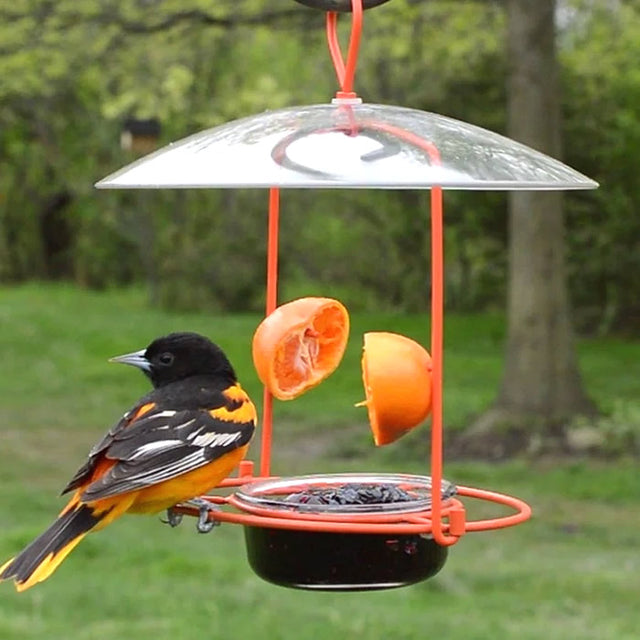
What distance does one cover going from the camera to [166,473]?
3.61m

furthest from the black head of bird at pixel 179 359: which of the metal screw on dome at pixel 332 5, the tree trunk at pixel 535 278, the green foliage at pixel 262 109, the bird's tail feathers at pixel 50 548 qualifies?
the green foliage at pixel 262 109

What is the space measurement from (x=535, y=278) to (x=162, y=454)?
8232mm

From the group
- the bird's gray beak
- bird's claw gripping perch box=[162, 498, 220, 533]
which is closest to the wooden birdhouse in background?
the bird's gray beak

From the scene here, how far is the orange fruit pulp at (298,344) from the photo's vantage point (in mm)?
3832

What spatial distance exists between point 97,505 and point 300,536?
505 mm

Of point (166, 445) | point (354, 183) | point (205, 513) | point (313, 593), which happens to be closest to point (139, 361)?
point (166, 445)

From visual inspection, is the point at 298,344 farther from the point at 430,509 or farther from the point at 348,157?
the point at 348,157

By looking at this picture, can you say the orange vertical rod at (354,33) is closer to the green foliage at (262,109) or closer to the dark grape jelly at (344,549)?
the dark grape jelly at (344,549)

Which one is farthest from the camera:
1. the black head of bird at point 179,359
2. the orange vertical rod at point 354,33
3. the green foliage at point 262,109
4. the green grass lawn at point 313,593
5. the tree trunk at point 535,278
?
the green foliage at point 262,109

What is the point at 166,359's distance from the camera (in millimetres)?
4023

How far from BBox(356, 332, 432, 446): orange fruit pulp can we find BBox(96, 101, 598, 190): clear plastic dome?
0.56 meters

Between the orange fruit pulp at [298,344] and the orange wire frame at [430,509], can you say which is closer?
the orange wire frame at [430,509]

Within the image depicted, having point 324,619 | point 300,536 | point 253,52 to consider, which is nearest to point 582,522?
point 324,619

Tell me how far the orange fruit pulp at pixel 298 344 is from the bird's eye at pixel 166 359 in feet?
0.82
